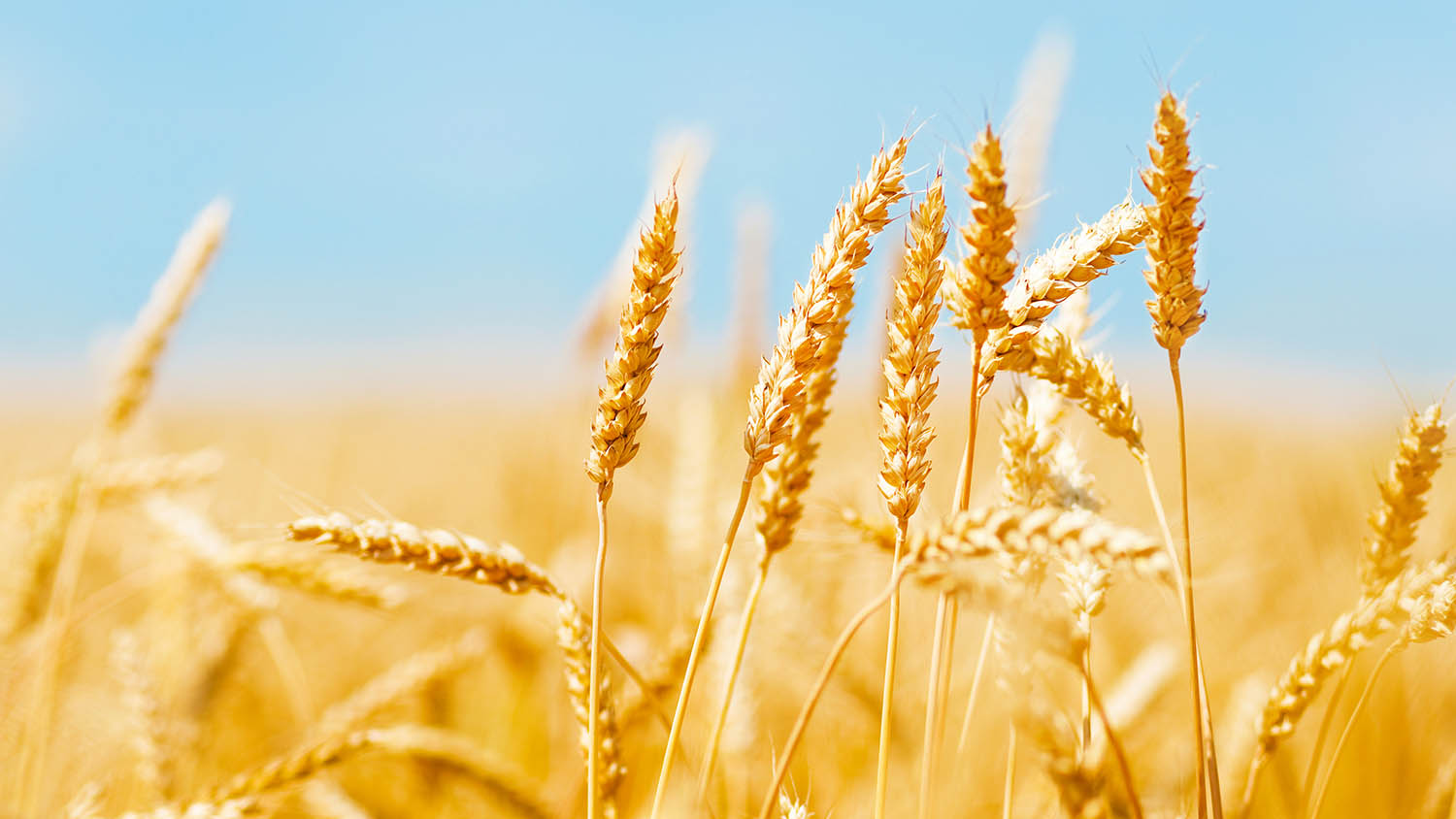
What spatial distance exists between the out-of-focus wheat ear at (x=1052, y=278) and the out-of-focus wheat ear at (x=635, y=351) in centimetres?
35

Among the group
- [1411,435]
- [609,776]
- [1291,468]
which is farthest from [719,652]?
[1291,468]

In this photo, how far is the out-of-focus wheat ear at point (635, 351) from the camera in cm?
98

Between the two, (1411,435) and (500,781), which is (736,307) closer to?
(500,781)

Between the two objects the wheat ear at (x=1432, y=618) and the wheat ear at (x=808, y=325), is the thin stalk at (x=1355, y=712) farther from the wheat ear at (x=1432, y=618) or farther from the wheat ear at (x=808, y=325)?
the wheat ear at (x=808, y=325)

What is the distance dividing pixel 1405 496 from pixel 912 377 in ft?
2.16

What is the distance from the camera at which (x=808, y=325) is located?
957 mm

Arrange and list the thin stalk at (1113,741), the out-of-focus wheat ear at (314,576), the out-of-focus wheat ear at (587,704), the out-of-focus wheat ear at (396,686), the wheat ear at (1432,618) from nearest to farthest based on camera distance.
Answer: the thin stalk at (1113,741)
the wheat ear at (1432,618)
the out-of-focus wheat ear at (587,704)
the out-of-focus wheat ear at (314,576)
the out-of-focus wheat ear at (396,686)

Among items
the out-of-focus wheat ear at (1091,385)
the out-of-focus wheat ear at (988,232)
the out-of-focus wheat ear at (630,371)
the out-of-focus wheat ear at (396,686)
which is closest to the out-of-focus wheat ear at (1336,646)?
the out-of-focus wheat ear at (1091,385)

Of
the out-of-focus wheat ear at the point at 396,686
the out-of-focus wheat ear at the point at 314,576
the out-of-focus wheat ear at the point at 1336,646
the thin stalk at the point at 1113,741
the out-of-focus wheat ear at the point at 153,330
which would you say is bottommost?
the thin stalk at the point at 1113,741

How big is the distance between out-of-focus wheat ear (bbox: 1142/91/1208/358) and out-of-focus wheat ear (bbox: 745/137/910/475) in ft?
0.92

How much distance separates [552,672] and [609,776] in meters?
2.20

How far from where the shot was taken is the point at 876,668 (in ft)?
9.20

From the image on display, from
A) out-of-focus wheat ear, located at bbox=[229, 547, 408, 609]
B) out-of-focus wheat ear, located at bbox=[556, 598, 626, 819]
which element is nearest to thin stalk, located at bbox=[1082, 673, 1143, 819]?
out-of-focus wheat ear, located at bbox=[556, 598, 626, 819]

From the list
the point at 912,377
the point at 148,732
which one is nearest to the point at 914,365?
the point at 912,377
